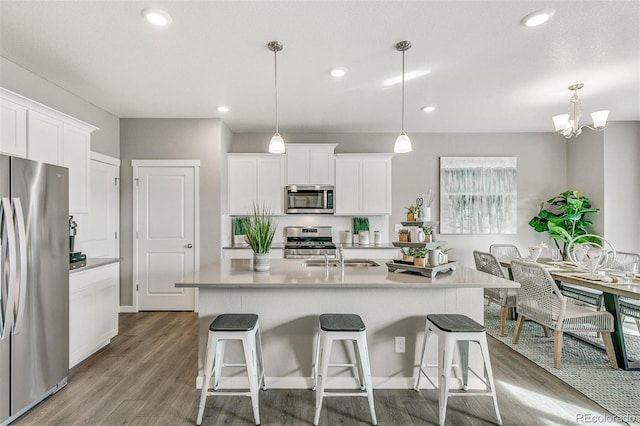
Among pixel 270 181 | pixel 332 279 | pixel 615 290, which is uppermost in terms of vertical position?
pixel 270 181

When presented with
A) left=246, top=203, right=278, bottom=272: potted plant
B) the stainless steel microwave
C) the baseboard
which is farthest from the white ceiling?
the baseboard

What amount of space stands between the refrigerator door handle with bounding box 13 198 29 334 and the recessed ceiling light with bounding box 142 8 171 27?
147cm

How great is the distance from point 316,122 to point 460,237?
296 centimetres

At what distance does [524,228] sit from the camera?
5.36m

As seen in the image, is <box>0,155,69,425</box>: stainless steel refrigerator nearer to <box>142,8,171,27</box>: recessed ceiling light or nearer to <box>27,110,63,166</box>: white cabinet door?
<box>27,110,63,166</box>: white cabinet door

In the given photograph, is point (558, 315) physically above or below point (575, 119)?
below

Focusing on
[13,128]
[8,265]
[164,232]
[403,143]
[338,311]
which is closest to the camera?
[8,265]

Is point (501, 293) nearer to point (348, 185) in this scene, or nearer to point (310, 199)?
point (348, 185)

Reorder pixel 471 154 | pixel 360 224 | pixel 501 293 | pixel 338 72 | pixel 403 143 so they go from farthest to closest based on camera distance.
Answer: pixel 471 154, pixel 360 224, pixel 501 293, pixel 338 72, pixel 403 143

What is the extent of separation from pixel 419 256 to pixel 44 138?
3.20m

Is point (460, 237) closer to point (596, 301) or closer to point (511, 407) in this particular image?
point (596, 301)

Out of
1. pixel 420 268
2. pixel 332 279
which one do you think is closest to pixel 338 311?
pixel 332 279

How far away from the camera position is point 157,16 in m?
2.17

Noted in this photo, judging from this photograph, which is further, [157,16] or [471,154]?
[471,154]
